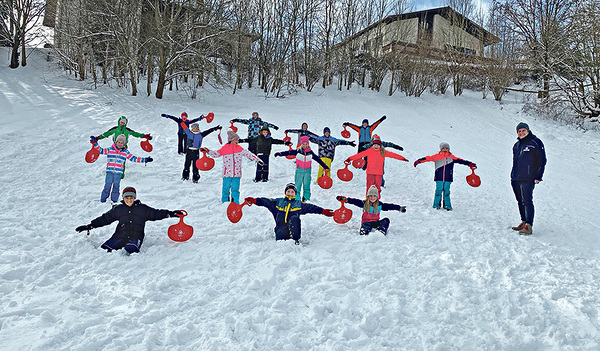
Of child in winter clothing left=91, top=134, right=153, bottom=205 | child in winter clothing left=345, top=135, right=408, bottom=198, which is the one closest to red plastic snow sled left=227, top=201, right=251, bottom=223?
child in winter clothing left=91, top=134, right=153, bottom=205

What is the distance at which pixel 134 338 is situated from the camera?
127 inches

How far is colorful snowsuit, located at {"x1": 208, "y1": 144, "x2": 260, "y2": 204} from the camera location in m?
7.56


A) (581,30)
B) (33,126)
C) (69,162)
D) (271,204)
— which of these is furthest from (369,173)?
(581,30)

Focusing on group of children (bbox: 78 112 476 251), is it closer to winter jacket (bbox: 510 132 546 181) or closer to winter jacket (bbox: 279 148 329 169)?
winter jacket (bbox: 279 148 329 169)

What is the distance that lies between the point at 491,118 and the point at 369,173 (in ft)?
53.4

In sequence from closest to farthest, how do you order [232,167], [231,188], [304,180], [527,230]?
[527,230] → [232,167] → [231,188] → [304,180]

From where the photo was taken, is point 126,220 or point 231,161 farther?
point 231,161

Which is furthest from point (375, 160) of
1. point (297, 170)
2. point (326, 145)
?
point (326, 145)

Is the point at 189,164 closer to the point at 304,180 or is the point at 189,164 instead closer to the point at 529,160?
the point at 304,180

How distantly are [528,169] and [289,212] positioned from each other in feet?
13.6

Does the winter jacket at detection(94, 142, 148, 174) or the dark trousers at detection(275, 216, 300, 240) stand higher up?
the winter jacket at detection(94, 142, 148, 174)

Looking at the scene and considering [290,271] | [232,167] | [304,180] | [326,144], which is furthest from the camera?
[326,144]

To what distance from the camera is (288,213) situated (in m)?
5.61

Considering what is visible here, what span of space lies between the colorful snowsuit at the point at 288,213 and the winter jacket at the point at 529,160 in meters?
3.59
